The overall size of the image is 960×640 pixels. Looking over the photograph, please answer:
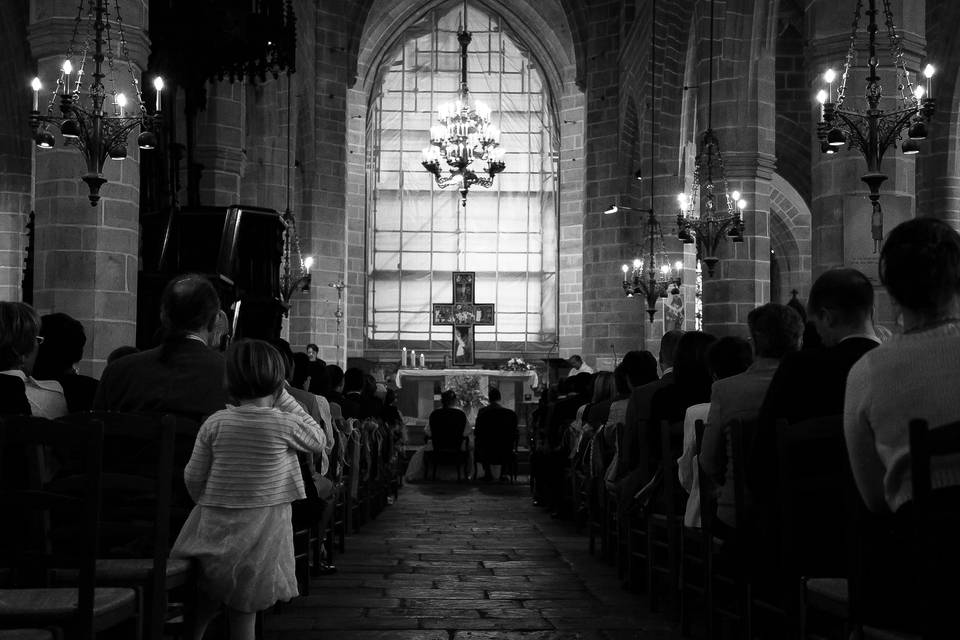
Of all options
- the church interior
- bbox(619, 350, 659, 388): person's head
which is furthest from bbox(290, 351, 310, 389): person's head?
bbox(619, 350, 659, 388): person's head

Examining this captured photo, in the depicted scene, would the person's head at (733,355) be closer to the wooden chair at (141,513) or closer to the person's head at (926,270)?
the wooden chair at (141,513)

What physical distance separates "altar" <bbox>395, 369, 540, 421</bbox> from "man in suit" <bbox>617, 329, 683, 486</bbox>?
14.4 m

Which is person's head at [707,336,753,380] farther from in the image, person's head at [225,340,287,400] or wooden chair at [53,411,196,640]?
wooden chair at [53,411,196,640]

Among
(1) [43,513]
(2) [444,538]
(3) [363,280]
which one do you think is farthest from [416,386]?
(1) [43,513]

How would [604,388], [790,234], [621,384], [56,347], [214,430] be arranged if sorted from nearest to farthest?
[214,430] < [56,347] < [621,384] < [604,388] < [790,234]

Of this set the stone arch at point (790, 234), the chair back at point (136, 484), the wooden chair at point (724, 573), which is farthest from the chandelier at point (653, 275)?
the chair back at point (136, 484)

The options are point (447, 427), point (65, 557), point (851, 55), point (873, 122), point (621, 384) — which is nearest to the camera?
point (65, 557)

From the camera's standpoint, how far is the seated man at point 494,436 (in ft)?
48.5

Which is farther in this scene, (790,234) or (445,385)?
(790,234)

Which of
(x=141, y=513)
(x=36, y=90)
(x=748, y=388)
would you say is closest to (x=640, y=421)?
(x=748, y=388)

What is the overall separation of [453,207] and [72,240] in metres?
20.8

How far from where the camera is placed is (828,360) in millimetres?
3424

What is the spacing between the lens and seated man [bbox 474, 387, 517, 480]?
48.5 ft

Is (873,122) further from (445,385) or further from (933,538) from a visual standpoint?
(445,385)
